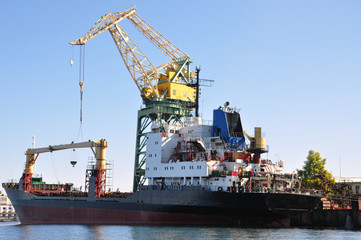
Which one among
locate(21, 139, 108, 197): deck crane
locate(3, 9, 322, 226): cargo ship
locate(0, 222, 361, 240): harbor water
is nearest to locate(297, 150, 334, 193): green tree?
locate(3, 9, 322, 226): cargo ship

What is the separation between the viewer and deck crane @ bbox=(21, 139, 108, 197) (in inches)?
2160

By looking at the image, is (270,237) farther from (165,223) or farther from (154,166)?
(154,166)

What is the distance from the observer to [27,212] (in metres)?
58.1

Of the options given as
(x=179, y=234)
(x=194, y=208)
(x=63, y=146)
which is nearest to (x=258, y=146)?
(x=194, y=208)

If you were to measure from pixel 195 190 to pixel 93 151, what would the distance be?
15426 millimetres

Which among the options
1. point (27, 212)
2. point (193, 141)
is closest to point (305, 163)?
point (193, 141)

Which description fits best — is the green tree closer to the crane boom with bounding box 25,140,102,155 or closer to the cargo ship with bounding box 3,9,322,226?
the cargo ship with bounding box 3,9,322,226

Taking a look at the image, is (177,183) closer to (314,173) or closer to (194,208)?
(194,208)

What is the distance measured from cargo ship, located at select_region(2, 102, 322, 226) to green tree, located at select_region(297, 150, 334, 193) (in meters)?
9.13

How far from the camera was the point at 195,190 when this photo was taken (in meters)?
46.1

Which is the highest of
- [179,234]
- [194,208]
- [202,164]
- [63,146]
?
[63,146]

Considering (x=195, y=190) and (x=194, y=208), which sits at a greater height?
(x=195, y=190)

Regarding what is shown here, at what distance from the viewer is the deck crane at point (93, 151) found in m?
54.9

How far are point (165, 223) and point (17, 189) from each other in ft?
74.6
